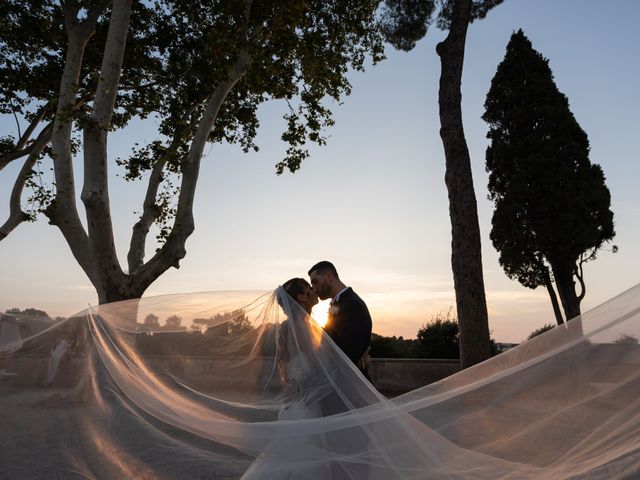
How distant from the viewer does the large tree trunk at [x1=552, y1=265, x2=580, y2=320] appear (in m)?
19.7

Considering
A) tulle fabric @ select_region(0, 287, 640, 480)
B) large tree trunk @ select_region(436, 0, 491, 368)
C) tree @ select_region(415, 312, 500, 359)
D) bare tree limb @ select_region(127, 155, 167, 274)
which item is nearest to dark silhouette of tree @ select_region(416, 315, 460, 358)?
tree @ select_region(415, 312, 500, 359)

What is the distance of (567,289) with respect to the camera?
19734mm

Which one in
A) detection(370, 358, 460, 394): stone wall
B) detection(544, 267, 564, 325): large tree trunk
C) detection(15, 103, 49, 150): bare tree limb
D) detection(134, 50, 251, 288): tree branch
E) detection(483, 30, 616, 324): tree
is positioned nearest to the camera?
detection(134, 50, 251, 288): tree branch

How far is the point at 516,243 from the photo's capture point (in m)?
20.2

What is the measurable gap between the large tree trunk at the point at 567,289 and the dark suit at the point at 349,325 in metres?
18.0

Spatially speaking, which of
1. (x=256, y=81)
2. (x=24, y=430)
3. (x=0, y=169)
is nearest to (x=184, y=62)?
(x=256, y=81)

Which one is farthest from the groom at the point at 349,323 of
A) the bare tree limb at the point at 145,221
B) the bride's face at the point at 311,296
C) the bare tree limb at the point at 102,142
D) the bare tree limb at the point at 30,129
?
the bare tree limb at the point at 30,129

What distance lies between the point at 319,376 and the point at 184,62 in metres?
11.3

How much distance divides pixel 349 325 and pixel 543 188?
1822 centimetres

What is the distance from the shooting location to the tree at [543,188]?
19281 millimetres

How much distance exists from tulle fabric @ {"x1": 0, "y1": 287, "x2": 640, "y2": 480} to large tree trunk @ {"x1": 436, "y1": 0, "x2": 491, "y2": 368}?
685 cm

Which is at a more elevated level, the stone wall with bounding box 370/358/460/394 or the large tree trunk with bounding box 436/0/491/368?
the large tree trunk with bounding box 436/0/491/368

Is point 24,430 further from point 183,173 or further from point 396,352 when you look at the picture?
point 396,352

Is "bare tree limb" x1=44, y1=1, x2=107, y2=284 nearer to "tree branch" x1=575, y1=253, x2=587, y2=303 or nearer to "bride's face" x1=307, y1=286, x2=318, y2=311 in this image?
"bride's face" x1=307, y1=286, x2=318, y2=311
